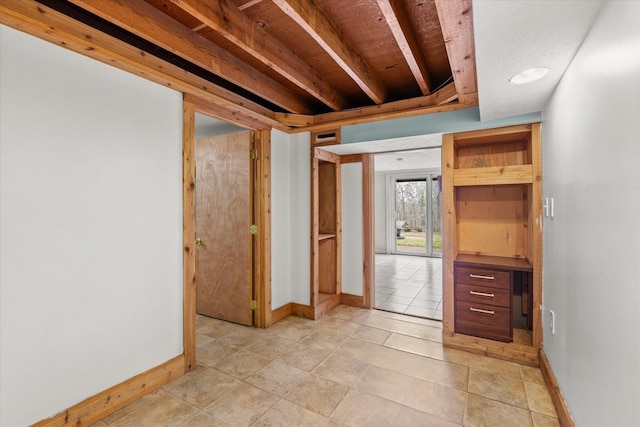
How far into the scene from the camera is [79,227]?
5.94 feet

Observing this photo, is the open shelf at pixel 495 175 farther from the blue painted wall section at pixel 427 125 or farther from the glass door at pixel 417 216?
the glass door at pixel 417 216

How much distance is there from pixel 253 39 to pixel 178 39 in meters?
0.51

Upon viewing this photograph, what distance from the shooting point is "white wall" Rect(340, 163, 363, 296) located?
3928mm

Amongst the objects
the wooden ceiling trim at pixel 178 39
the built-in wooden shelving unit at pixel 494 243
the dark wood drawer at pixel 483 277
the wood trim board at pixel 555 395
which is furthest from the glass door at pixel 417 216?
the wooden ceiling trim at pixel 178 39

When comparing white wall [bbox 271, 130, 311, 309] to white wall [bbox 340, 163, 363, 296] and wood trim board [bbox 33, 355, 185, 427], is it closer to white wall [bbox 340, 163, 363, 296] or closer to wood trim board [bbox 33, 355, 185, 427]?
white wall [bbox 340, 163, 363, 296]

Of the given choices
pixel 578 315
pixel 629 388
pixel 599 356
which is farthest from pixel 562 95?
pixel 629 388

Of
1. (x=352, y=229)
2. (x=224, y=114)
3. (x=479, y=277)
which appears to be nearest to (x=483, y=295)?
(x=479, y=277)

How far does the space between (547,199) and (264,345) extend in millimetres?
2715

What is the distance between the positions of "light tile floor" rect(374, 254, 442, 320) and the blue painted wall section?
213 centimetres

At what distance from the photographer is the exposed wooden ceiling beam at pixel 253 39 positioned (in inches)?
67.9

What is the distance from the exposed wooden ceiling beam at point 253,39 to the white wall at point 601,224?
187 centimetres

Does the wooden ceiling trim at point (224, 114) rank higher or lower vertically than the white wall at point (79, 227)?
higher

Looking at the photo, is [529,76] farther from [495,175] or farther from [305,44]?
[305,44]

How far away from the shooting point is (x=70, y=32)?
169 cm
